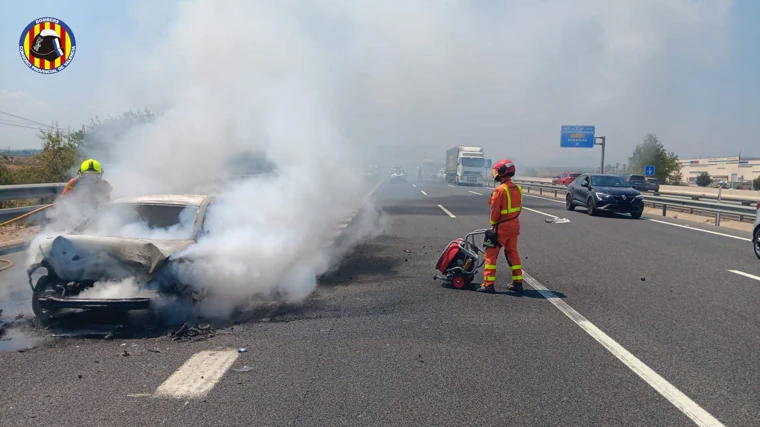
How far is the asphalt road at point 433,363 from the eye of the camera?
3900mm

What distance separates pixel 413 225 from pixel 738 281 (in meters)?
9.31

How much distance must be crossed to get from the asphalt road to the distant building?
276ft

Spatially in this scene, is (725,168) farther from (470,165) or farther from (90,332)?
(90,332)

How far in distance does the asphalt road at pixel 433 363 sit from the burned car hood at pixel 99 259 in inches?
25.4

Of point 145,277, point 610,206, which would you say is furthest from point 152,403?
point 610,206

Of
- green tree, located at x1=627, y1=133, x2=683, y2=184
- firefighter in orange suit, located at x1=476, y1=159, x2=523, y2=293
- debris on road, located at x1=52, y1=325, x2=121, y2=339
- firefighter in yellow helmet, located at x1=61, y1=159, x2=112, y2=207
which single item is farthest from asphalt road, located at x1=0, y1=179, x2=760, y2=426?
green tree, located at x1=627, y1=133, x2=683, y2=184

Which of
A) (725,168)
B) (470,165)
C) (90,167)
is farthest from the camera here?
(725,168)

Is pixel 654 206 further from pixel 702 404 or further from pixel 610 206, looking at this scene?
pixel 702 404

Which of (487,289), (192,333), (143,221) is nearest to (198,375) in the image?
(192,333)

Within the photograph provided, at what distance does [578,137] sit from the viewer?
47000 millimetres

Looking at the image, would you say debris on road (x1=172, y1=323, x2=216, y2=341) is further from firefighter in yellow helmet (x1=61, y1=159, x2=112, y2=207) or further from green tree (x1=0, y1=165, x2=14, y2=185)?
green tree (x1=0, y1=165, x2=14, y2=185)

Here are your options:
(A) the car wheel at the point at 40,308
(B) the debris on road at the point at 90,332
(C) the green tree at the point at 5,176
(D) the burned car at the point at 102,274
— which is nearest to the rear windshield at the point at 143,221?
(D) the burned car at the point at 102,274

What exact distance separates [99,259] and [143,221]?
4.69 ft

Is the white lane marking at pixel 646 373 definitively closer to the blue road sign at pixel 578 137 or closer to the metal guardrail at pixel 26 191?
the metal guardrail at pixel 26 191
